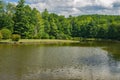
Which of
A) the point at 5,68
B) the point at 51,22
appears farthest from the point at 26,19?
the point at 5,68

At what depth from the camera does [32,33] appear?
100 m

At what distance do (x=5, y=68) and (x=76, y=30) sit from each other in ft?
398

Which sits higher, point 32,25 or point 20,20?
point 20,20

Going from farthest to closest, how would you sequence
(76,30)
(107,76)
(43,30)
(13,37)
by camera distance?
(76,30), (43,30), (13,37), (107,76)

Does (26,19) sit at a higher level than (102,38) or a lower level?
higher

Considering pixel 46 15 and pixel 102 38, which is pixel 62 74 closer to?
pixel 46 15

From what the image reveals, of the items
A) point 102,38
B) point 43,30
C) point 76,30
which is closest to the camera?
point 43,30

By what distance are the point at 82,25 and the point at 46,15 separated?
119ft

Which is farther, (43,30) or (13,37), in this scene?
(43,30)

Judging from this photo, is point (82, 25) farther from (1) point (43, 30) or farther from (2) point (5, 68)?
(2) point (5, 68)

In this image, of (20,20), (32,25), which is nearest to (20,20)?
(20,20)

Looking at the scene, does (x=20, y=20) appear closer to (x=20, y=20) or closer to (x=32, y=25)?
(x=20, y=20)

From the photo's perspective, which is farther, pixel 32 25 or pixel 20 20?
pixel 32 25

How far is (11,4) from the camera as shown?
3935 inches
